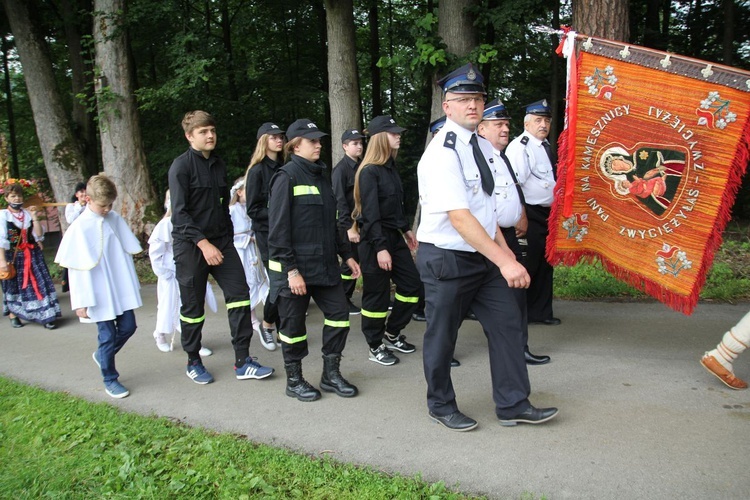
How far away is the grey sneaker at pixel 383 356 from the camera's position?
17.1 ft

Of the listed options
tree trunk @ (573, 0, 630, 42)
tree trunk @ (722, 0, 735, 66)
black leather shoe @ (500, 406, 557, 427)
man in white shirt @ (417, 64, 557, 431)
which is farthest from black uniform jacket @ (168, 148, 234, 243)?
tree trunk @ (722, 0, 735, 66)

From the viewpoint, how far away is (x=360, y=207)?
5266mm

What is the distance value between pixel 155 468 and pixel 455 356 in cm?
267

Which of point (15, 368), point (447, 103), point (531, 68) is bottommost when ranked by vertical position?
point (15, 368)

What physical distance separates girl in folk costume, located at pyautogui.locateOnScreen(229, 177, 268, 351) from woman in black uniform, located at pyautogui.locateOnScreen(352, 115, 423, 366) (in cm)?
157

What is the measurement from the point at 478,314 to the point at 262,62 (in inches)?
627

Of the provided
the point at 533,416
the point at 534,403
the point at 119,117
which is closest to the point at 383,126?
the point at 534,403

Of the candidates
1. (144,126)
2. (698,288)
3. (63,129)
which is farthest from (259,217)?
(144,126)

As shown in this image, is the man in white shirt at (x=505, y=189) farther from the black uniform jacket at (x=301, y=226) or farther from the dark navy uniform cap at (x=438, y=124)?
the black uniform jacket at (x=301, y=226)

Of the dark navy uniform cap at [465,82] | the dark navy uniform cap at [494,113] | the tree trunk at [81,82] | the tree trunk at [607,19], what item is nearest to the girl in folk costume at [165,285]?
the dark navy uniform cap at [494,113]

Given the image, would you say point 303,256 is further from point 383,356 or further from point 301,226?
point 383,356

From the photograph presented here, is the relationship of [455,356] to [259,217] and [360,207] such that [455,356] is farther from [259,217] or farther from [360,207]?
[259,217]

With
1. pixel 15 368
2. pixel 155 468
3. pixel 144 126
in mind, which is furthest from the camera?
pixel 144 126

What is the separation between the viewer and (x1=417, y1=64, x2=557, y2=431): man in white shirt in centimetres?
354
